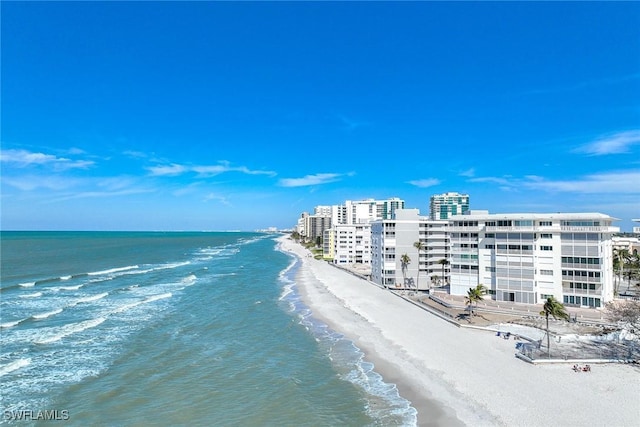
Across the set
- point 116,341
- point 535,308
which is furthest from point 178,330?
point 535,308

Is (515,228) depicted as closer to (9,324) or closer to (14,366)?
(14,366)

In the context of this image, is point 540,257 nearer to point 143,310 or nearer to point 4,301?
point 143,310

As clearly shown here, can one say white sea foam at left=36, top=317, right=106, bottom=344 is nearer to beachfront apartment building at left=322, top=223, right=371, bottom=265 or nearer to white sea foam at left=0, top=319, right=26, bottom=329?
white sea foam at left=0, top=319, right=26, bottom=329

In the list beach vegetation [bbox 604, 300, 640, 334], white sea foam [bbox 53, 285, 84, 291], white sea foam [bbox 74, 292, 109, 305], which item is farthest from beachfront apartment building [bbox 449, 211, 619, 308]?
white sea foam [bbox 53, 285, 84, 291]

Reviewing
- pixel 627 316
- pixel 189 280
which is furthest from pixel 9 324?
pixel 627 316

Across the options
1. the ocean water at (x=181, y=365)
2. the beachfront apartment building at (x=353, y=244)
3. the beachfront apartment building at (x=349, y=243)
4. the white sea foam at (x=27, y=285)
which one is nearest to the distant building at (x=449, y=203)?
the beachfront apartment building at (x=349, y=243)
